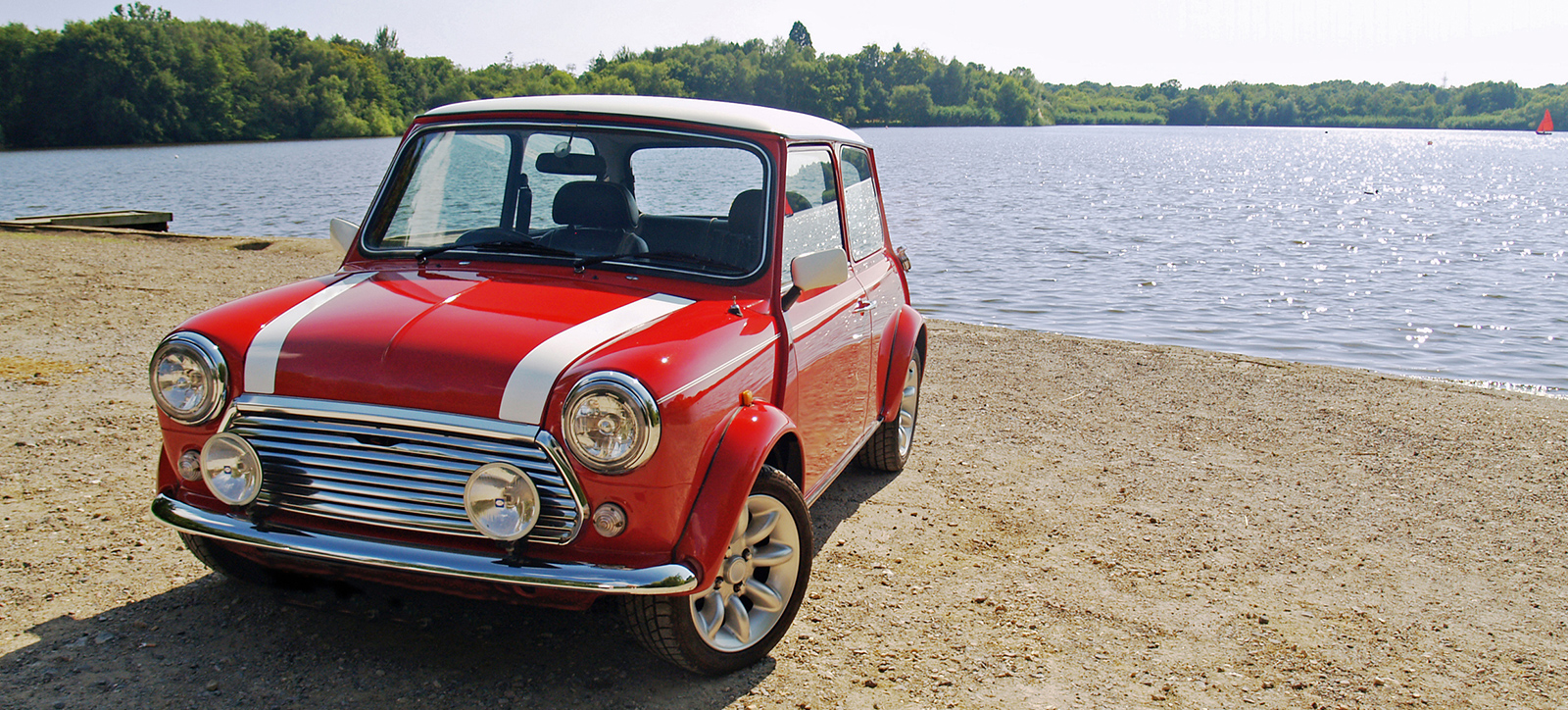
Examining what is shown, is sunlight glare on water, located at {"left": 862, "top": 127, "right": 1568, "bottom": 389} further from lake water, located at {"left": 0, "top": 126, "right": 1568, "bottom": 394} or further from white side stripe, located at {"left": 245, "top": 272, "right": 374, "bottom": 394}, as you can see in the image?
white side stripe, located at {"left": 245, "top": 272, "right": 374, "bottom": 394}

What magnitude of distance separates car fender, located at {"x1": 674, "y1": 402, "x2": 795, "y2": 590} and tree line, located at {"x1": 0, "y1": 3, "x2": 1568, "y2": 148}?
142ft

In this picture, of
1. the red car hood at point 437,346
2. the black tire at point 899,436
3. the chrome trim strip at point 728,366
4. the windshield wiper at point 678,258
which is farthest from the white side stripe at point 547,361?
the black tire at point 899,436

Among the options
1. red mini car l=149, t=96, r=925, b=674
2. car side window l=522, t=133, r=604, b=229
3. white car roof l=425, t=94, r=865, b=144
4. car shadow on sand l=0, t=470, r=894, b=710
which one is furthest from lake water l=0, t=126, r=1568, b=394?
car shadow on sand l=0, t=470, r=894, b=710

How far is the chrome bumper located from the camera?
9.21ft

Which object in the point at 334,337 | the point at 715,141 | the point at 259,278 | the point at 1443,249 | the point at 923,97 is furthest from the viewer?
the point at 923,97

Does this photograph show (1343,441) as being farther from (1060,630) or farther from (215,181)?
(215,181)

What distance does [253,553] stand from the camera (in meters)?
3.10

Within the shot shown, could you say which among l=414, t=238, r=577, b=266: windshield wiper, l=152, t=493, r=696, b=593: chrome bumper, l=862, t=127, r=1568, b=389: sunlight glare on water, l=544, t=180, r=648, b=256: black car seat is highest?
l=544, t=180, r=648, b=256: black car seat

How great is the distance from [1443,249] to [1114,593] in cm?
2321

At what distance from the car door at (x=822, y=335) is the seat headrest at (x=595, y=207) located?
0.65 m

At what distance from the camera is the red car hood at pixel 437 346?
9.34 ft

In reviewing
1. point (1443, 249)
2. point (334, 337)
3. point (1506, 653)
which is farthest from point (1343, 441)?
point (1443, 249)

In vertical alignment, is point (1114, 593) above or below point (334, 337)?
below

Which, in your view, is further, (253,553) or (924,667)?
(924,667)
